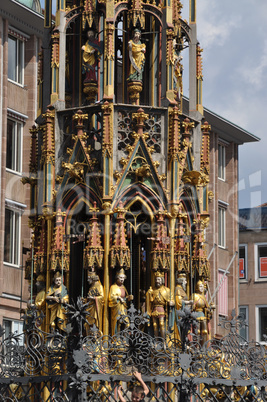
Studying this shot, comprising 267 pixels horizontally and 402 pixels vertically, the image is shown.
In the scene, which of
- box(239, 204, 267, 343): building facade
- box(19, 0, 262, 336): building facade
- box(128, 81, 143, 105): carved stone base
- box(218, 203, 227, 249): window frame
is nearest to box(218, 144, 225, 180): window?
box(218, 203, 227, 249): window frame

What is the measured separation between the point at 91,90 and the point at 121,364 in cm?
836

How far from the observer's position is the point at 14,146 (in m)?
47.3

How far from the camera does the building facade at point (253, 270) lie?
68750mm

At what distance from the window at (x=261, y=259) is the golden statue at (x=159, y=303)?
140ft

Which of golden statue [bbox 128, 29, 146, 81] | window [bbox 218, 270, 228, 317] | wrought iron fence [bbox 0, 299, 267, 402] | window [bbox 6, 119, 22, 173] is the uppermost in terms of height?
window [bbox 6, 119, 22, 173]

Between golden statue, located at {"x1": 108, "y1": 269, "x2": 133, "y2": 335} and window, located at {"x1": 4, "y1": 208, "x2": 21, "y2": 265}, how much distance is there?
19.6m

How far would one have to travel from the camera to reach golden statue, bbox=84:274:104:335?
1057 inches

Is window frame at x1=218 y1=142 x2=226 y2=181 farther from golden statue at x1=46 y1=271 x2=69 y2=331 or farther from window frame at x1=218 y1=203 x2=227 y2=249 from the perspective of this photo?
golden statue at x1=46 y1=271 x2=69 y2=331

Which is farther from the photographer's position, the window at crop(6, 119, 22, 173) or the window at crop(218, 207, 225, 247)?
the window at crop(218, 207, 225, 247)

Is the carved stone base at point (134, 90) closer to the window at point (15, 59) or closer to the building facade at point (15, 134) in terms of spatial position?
the building facade at point (15, 134)

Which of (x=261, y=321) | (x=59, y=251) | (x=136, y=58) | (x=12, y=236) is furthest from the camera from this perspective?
(x=261, y=321)

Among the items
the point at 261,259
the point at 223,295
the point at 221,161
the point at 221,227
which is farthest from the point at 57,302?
the point at 261,259

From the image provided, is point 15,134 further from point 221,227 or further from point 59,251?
point 59,251

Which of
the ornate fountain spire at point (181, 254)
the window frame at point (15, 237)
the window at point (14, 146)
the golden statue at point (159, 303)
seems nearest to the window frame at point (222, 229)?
the window at point (14, 146)
